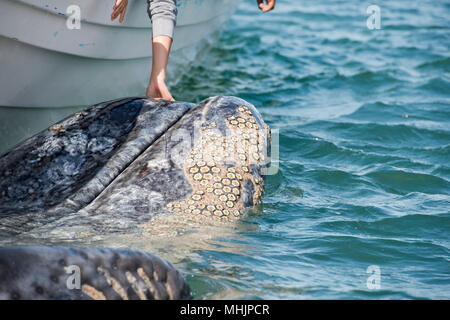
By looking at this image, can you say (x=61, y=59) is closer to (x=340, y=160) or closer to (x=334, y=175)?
(x=334, y=175)

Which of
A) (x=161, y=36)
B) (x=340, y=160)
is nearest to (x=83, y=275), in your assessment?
(x=161, y=36)

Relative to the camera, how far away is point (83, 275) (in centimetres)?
241

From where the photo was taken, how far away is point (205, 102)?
4.21 meters

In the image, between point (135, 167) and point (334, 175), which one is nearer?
point (135, 167)

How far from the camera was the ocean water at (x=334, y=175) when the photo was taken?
3.20 m

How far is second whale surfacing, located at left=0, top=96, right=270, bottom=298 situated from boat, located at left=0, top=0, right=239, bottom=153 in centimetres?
102

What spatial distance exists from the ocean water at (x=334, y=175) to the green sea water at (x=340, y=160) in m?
0.01

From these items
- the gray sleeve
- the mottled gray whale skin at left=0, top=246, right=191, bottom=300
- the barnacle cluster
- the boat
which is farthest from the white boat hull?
Result: the mottled gray whale skin at left=0, top=246, right=191, bottom=300

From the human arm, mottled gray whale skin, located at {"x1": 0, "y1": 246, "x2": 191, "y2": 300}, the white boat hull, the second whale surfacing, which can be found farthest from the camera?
the white boat hull

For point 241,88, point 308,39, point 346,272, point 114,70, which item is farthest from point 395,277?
point 308,39

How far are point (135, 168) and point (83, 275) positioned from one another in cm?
147

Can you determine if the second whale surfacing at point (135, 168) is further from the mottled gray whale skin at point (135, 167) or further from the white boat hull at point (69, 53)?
the white boat hull at point (69, 53)

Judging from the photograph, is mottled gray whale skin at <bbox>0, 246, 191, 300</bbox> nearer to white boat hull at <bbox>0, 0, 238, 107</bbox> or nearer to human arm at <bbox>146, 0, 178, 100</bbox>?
human arm at <bbox>146, 0, 178, 100</bbox>

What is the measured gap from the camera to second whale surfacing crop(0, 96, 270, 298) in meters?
3.58
